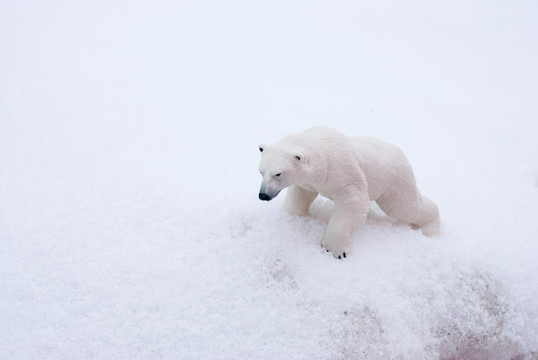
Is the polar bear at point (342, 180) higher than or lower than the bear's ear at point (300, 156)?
lower

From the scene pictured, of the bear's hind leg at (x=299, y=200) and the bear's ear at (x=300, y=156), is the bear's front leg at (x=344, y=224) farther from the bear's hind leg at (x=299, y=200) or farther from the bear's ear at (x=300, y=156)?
the bear's ear at (x=300, y=156)

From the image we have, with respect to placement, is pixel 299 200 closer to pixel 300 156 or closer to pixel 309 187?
pixel 309 187

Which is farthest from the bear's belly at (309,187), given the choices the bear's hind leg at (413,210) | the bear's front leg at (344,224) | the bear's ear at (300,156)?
the bear's hind leg at (413,210)

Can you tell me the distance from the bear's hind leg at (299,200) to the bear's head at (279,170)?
0.36 meters

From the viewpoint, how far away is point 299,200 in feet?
7.25

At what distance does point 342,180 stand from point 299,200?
1.13 feet

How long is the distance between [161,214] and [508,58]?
5016 millimetres

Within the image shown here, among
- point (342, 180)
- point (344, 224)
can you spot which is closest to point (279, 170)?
point (342, 180)

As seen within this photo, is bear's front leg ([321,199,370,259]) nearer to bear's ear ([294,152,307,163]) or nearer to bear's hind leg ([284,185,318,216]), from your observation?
bear's hind leg ([284,185,318,216])

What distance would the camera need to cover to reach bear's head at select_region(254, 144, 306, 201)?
1.76m

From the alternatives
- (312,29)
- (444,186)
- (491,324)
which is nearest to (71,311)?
(491,324)

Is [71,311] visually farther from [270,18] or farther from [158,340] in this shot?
[270,18]

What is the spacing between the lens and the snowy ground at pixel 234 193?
5.88ft

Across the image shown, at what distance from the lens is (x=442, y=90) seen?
4582 mm
